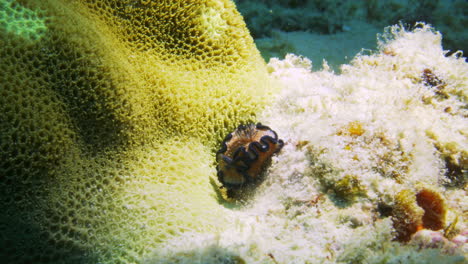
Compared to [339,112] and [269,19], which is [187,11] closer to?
[339,112]

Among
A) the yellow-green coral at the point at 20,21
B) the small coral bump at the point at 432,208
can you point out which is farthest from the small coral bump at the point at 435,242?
the yellow-green coral at the point at 20,21

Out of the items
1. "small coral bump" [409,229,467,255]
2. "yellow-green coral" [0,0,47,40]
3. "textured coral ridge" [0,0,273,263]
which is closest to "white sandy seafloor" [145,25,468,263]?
"small coral bump" [409,229,467,255]

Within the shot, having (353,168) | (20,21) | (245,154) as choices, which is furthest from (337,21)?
(20,21)

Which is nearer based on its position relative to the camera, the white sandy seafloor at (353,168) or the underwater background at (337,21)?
the white sandy seafloor at (353,168)

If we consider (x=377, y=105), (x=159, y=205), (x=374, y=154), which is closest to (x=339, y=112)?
(x=377, y=105)

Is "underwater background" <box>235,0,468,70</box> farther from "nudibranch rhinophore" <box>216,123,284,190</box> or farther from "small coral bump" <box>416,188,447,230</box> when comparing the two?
"small coral bump" <box>416,188,447,230</box>

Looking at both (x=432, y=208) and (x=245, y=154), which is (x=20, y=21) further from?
(x=432, y=208)

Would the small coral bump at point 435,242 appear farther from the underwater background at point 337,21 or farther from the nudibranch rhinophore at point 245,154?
the underwater background at point 337,21
